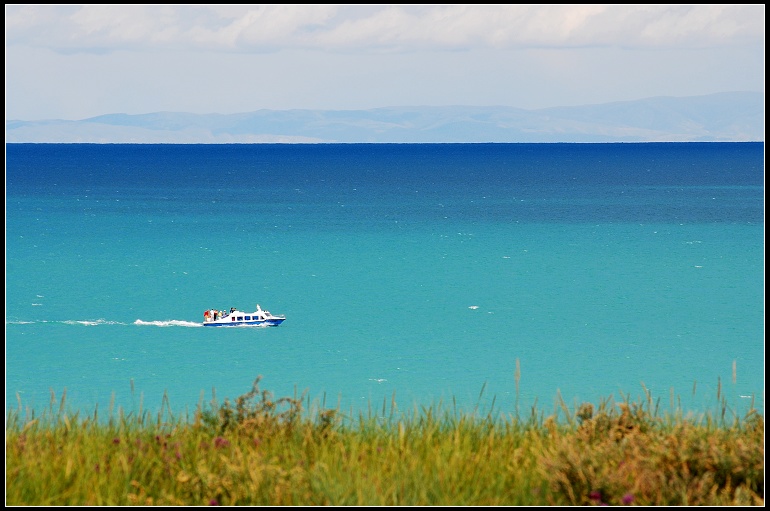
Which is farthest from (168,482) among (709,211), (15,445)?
(709,211)

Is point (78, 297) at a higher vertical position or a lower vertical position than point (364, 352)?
higher

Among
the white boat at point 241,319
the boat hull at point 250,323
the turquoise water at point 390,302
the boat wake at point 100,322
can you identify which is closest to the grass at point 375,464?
the turquoise water at point 390,302

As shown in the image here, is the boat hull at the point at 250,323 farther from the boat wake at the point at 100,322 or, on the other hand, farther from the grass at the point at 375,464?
the grass at the point at 375,464

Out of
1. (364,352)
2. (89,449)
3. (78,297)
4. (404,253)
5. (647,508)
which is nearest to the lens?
(647,508)

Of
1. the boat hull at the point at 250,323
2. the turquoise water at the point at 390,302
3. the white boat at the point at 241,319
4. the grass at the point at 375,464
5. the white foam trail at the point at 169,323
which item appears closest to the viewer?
the grass at the point at 375,464

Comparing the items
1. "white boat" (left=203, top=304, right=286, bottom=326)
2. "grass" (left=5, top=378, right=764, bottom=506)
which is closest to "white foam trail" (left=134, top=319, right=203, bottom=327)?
"white boat" (left=203, top=304, right=286, bottom=326)

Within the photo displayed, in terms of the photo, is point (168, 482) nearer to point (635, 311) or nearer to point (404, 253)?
point (635, 311)
